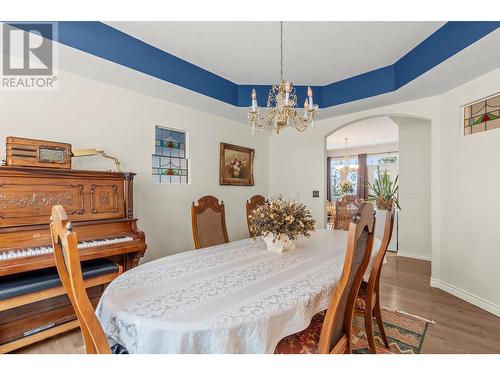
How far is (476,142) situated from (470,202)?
64cm

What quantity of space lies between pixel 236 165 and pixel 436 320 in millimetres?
3060

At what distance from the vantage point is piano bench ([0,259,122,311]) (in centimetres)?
164

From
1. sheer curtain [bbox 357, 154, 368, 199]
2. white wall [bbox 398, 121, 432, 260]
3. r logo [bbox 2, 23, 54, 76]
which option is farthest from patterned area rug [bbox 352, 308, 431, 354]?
sheer curtain [bbox 357, 154, 368, 199]

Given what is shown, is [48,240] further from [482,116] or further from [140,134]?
[482,116]

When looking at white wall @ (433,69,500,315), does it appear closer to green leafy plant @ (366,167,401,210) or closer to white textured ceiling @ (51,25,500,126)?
white textured ceiling @ (51,25,500,126)

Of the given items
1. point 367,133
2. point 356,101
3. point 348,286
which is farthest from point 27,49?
point 367,133

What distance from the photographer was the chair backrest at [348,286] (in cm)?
99

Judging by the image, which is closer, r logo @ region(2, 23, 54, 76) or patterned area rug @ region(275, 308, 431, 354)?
patterned area rug @ region(275, 308, 431, 354)

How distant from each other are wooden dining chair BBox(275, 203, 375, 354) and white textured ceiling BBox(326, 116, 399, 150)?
13.5 feet

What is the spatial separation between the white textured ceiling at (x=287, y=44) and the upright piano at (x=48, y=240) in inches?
53.8

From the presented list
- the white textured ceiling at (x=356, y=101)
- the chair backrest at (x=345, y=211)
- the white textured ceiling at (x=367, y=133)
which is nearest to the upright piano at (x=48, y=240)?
the white textured ceiling at (x=356, y=101)

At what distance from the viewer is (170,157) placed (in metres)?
3.29

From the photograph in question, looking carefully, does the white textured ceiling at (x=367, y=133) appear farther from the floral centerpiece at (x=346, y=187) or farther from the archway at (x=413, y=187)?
the floral centerpiece at (x=346, y=187)
